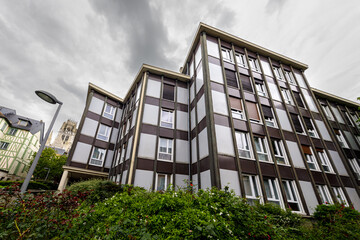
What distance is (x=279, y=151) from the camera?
37.7 ft

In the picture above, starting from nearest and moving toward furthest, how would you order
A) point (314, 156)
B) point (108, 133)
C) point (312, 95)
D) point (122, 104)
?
1. point (314, 156)
2. point (312, 95)
3. point (108, 133)
4. point (122, 104)

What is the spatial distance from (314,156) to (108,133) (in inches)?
773

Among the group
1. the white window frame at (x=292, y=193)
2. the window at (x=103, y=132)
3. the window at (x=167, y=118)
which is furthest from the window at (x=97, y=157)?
the white window frame at (x=292, y=193)

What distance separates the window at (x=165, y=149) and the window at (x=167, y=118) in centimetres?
132

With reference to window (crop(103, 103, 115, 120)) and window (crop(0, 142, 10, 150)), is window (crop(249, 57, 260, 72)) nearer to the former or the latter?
window (crop(103, 103, 115, 120))

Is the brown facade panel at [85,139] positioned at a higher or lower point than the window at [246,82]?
lower

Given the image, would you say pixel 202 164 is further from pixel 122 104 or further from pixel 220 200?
pixel 122 104

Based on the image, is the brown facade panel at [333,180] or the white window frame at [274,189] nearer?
the white window frame at [274,189]

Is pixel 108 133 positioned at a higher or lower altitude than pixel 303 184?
higher

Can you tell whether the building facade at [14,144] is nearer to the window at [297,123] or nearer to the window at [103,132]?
the window at [103,132]

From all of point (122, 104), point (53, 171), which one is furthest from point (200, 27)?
point (53, 171)

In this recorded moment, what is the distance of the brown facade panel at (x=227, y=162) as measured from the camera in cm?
930

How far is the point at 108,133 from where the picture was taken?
1809cm

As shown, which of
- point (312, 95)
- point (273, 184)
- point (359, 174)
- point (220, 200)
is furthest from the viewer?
point (312, 95)
